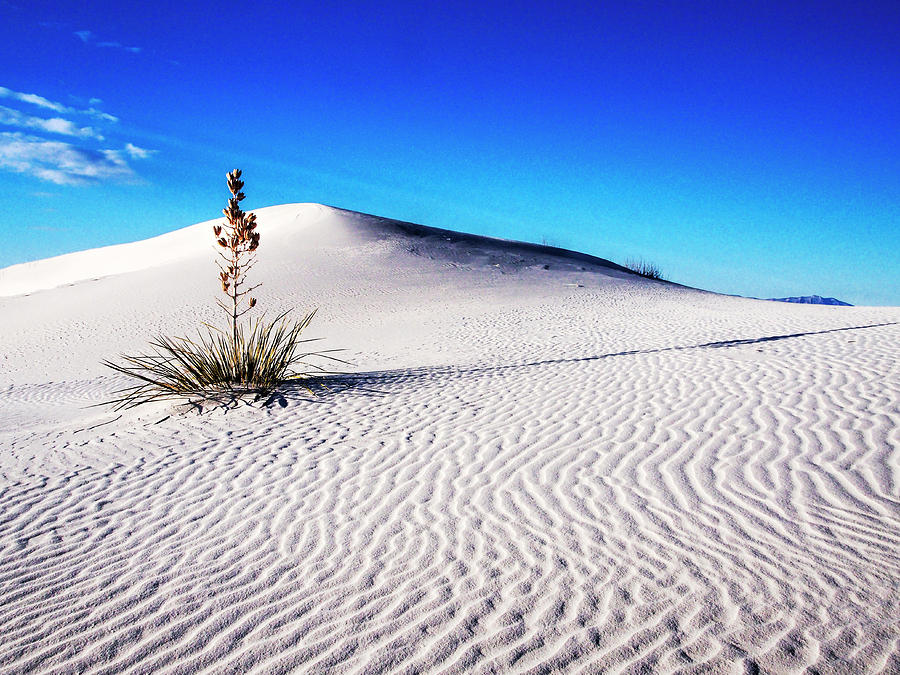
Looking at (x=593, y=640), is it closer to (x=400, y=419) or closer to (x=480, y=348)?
(x=400, y=419)

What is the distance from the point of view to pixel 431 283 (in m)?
22.1

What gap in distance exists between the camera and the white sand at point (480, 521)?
2.81m

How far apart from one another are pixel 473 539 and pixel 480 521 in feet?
0.95

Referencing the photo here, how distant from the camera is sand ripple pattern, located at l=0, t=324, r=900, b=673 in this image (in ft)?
9.14

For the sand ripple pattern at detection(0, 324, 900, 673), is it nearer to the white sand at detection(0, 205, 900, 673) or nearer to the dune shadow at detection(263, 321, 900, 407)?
the white sand at detection(0, 205, 900, 673)

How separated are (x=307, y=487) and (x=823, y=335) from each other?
10620 mm

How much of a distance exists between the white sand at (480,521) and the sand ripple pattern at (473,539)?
0.02 meters

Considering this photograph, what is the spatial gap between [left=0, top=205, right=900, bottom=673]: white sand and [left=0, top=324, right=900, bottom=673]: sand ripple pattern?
0.02 meters

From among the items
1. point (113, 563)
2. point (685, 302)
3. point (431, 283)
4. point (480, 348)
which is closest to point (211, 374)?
point (113, 563)

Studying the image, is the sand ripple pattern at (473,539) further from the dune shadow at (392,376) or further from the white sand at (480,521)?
the dune shadow at (392,376)

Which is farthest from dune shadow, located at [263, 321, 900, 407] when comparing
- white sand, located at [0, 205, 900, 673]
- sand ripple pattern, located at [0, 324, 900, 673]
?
sand ripple pattern, located at [0, 324, 900, 673]

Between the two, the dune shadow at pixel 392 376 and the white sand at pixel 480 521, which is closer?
the white sand at pixel 480 521

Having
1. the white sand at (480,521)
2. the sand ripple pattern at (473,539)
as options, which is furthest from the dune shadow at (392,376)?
the sand ripple pattern at (473,539)

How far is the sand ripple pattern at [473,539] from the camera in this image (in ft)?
9.14
